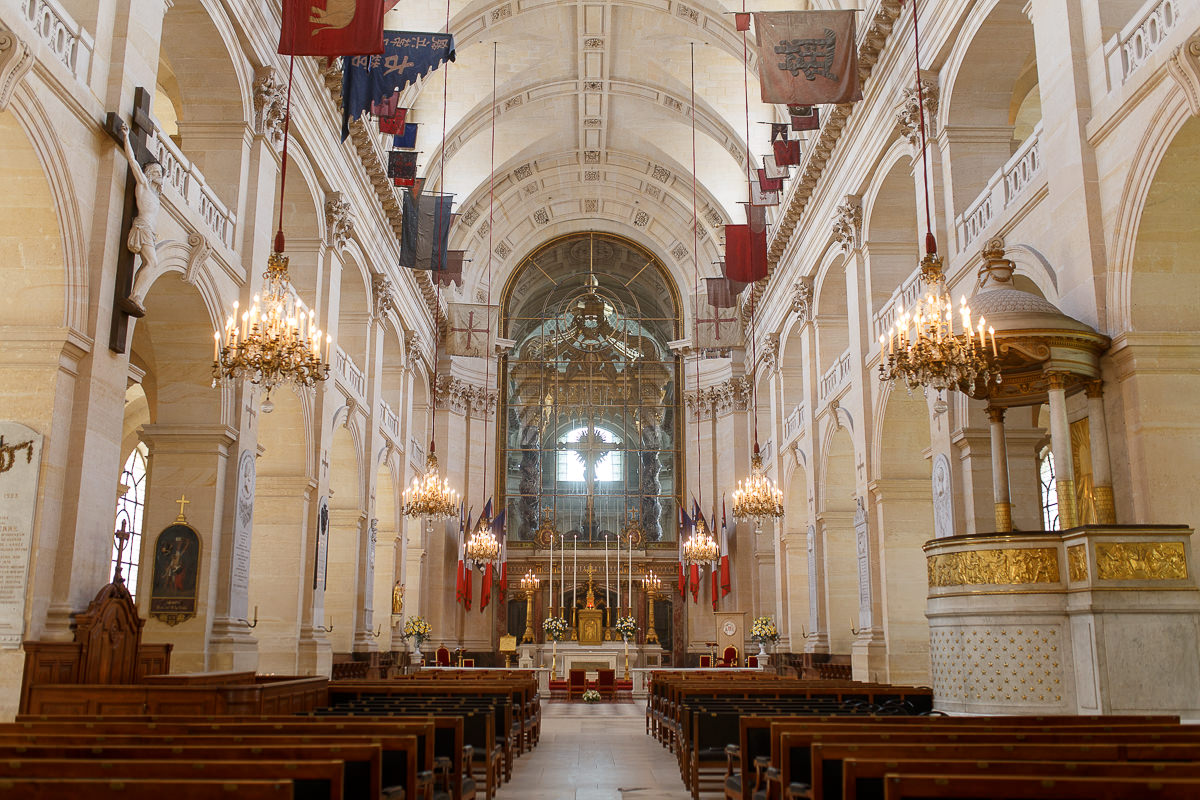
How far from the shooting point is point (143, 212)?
35.2 ft

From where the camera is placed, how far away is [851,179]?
64.7 feet

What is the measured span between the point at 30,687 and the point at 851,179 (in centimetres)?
1589

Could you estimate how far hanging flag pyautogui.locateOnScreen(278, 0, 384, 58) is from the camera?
1284cm

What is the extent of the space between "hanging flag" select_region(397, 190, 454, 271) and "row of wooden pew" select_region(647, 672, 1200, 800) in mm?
13732

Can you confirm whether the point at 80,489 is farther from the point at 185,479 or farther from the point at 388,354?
the point at 388,354

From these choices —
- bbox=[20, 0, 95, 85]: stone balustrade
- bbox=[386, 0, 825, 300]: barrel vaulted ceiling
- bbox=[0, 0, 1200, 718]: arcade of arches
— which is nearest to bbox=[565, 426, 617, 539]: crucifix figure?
bbox=[0, 0, 1200, 718]: arcade of arches

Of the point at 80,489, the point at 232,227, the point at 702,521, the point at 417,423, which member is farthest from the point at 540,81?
the point at 80,489

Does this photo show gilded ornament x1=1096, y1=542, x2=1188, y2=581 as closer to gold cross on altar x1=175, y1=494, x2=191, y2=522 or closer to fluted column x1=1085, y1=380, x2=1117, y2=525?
fluted column x1=1085, y1=380, x2=1117, y2=525

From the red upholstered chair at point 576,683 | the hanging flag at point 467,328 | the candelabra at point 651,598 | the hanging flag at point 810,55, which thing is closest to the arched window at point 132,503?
the hanging flag at point 467,328

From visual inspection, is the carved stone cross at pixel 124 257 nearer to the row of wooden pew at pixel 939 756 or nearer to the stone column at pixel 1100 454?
the row of wooden pew at pixel 939 756

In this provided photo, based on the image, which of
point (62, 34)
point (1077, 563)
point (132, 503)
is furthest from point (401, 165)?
point (1077, 563)

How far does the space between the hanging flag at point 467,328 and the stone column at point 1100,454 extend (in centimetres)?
2182

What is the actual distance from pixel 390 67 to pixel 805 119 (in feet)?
27.8

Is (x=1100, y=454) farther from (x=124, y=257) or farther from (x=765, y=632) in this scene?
(x=765, y=632)
